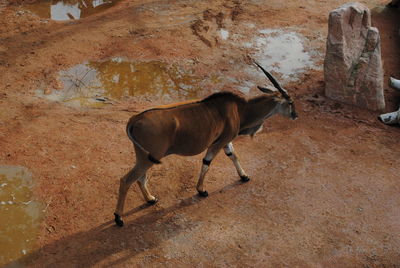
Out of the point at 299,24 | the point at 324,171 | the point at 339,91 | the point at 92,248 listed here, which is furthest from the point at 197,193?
the point at 299,24

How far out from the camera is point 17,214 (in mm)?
7062

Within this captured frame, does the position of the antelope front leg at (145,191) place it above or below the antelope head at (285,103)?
below

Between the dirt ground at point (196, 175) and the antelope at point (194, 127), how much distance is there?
56 centimetres

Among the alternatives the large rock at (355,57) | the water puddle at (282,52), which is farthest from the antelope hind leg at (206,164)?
the water puddle at (282,52)

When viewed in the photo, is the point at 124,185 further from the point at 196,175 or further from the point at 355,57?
the point at 355,57

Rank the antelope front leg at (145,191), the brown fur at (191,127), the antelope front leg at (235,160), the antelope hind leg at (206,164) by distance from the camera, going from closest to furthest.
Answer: the brown fur at (191,127) < the antelope front leg at (145,191) < the antelope hind leg at (206,164) < the antelope front leg at (235,160)

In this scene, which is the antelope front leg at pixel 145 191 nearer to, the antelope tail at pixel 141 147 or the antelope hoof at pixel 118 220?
the antelope hoof at pixel 118 220

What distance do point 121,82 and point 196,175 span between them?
13.2 feet

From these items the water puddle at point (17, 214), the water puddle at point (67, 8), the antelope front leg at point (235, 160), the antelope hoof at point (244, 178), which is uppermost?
the water puddle at point (67, 8)

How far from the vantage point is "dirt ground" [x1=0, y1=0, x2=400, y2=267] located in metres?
6.59

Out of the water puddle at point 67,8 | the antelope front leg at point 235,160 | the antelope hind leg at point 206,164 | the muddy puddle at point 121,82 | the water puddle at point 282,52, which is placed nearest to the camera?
the antelope hind leg at point 206,164

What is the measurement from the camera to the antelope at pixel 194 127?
610 centimetres

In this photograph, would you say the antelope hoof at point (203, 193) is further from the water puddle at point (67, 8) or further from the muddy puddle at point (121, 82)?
the water puddle at point (67, 8)

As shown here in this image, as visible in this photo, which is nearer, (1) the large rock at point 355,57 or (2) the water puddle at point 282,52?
(1) the large rock at point 355,57
